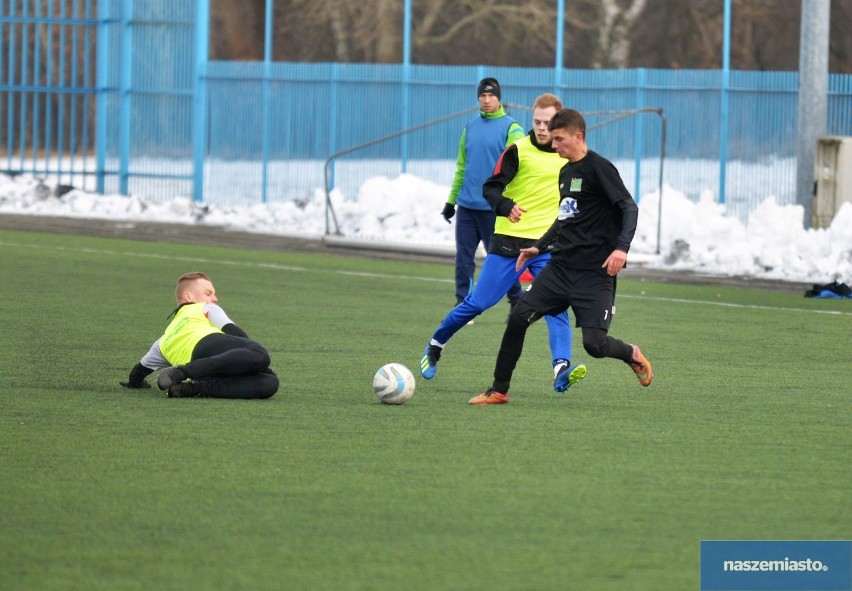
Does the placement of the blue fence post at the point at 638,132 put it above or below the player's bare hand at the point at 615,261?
above

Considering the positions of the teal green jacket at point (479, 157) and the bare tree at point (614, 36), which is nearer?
the teal green jacket at point (479, 157)

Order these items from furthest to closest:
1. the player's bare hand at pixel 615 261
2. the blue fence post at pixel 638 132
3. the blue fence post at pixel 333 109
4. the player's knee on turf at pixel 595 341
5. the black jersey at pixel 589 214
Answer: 1. the blue fence post at pixel 333 109
2. the blue fence post at pixel 638 132
3. the player's knee on turf at pixel 595 341
4. the black jersey at pixel 589 214
5. the player's bare hand at pixel 615 261

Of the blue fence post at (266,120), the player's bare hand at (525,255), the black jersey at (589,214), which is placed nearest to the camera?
the black jersey at (589,214)

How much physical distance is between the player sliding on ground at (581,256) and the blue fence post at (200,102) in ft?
60.2

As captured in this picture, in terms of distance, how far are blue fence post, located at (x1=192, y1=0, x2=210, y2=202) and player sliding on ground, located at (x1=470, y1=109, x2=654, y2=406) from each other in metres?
18.4

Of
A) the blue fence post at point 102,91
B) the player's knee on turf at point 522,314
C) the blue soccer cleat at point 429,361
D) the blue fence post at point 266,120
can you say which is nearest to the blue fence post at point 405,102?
the blue fence post at point 266,120

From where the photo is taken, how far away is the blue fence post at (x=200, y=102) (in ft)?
88.8

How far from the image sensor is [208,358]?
9.30m

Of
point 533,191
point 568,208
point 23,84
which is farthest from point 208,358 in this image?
point 23,84

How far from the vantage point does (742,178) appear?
75.6 feet

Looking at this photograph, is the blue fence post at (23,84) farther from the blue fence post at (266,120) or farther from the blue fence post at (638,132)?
the blue fence post at (638,132)

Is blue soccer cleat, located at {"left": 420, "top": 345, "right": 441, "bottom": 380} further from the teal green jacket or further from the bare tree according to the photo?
the bare tree

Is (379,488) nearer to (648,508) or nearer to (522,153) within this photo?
(648,508)

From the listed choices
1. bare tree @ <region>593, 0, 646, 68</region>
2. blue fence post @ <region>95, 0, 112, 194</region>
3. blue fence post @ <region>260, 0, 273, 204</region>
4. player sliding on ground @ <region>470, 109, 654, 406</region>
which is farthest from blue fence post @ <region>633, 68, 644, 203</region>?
bare tree @ <region>593, 0, 646, 68</region>
